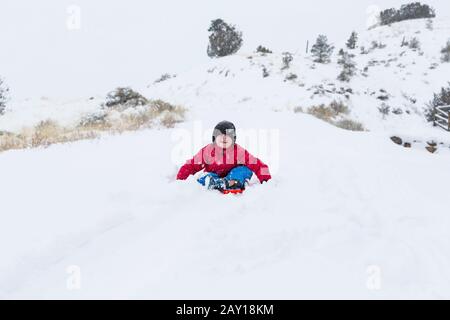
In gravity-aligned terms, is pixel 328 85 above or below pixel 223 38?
below

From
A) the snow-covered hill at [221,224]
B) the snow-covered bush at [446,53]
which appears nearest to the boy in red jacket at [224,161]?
the snow-covered hill at [221,224]

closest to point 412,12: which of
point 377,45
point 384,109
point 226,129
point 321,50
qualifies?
point 377,45

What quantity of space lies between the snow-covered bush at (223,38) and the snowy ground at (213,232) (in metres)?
26.5

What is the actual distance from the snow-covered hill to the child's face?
0.62 m

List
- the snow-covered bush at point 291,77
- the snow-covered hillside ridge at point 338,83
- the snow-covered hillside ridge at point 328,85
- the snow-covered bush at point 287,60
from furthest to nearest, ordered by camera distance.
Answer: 1. the snow-covered bush at point 287,60
2. the snow-covered bush at point 291,77
3. the snow-covered hillside ridge at point 338,83
4. the snow-covered hillside ridge at point 328,85

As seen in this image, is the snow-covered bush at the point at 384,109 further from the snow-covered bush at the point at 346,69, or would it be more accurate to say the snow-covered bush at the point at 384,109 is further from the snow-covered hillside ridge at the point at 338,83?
the snow-covered bush at the point at 346,69

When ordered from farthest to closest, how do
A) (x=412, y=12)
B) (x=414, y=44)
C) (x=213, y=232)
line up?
(x=412, y=12)
(x=414, y=44)
(x=213, y=232)

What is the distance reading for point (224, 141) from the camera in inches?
179

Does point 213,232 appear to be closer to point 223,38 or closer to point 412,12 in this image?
point 223,38

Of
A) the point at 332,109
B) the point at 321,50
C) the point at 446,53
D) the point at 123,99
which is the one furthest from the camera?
the point at 446,53

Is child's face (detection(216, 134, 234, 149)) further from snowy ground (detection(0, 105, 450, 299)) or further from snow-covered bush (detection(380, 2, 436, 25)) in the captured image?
snow-covered bush (detection(380, 2, 436, 25))

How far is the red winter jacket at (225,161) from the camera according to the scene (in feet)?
15.1

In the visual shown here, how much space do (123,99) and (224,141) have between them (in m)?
8.91

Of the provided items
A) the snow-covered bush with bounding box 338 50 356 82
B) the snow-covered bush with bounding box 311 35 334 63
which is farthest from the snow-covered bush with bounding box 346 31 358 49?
the snow-covered bush with bounding box 338 50 356 82
